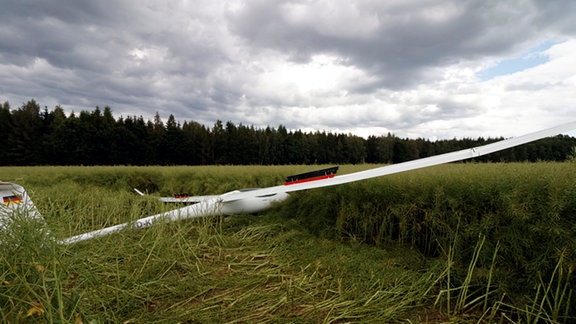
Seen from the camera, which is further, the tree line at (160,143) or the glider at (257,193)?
the tree line at (160,143)

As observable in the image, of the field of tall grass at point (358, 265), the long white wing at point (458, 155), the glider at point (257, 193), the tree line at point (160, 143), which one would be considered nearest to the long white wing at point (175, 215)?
the glider at point (257, 193)

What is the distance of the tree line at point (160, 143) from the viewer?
27.3 meters

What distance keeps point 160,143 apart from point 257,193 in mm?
32510

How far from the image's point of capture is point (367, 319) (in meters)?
1.81

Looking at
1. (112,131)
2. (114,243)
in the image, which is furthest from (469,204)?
(112,131)

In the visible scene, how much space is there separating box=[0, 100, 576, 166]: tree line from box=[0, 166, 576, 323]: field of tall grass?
64.1 ft

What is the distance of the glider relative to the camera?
2.31 meters

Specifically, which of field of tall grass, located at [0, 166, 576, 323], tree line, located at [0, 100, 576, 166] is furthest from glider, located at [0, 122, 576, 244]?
tree line, located at [0, 100, 576, 166]

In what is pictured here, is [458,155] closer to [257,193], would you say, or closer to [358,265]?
[358,265]

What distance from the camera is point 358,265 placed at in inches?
98.0

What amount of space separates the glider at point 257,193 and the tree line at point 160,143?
18.7 metres

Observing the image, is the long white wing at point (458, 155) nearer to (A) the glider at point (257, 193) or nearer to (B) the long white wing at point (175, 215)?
(A) the glider at point (257, 193)

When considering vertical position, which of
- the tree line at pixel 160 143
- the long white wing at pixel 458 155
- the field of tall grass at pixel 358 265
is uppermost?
the tree line at pixel 160 143

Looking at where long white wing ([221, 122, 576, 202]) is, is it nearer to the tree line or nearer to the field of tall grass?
the field of tall grass
